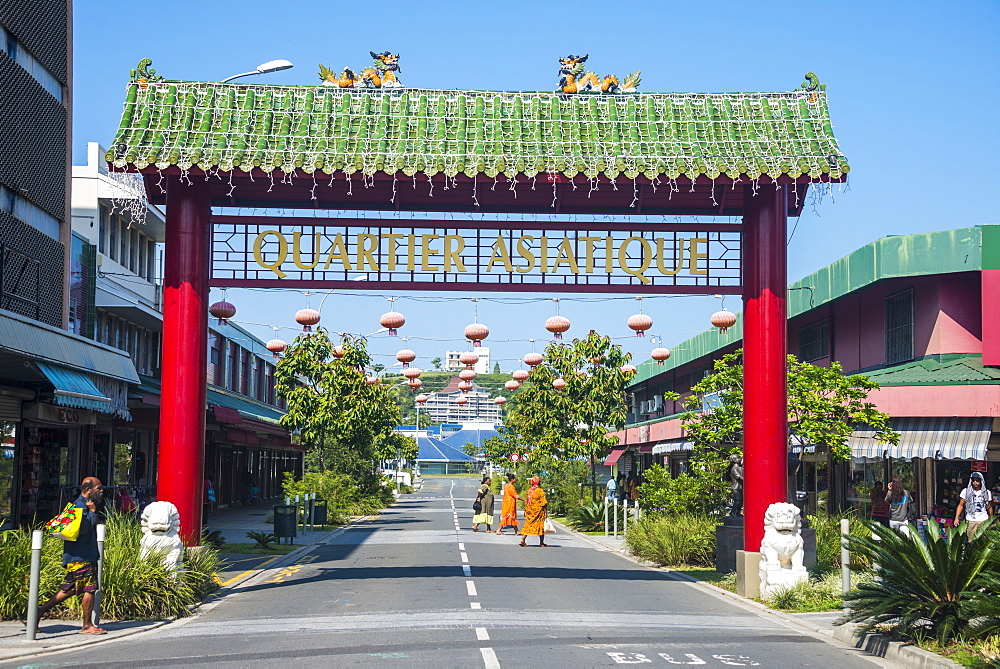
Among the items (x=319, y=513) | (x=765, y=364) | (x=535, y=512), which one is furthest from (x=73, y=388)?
(x=319, y=513)

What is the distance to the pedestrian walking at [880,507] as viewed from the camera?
23.4 meters

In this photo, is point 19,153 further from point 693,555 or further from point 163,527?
point 693,555

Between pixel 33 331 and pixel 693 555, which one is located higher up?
pixel 33 331

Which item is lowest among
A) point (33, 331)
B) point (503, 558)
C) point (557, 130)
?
point (503, 558)

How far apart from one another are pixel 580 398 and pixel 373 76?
2605 centimetres

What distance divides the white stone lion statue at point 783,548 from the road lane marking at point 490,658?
5.92 metres

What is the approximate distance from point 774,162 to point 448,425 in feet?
545

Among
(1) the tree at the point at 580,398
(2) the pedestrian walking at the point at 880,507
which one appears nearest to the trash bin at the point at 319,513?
(1) the tree at the point at 580,398

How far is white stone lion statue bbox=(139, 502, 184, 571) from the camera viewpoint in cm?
1456

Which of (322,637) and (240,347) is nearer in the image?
(322,637)

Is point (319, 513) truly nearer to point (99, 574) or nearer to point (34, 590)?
point (99, 574)

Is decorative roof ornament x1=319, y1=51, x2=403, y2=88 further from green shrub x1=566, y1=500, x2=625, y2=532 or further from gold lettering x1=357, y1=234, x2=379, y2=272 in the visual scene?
green shrub x1=566, y1=500, x2=625, y2=532

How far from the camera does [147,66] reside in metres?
17.0

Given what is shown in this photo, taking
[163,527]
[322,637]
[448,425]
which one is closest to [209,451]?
[163,527]
